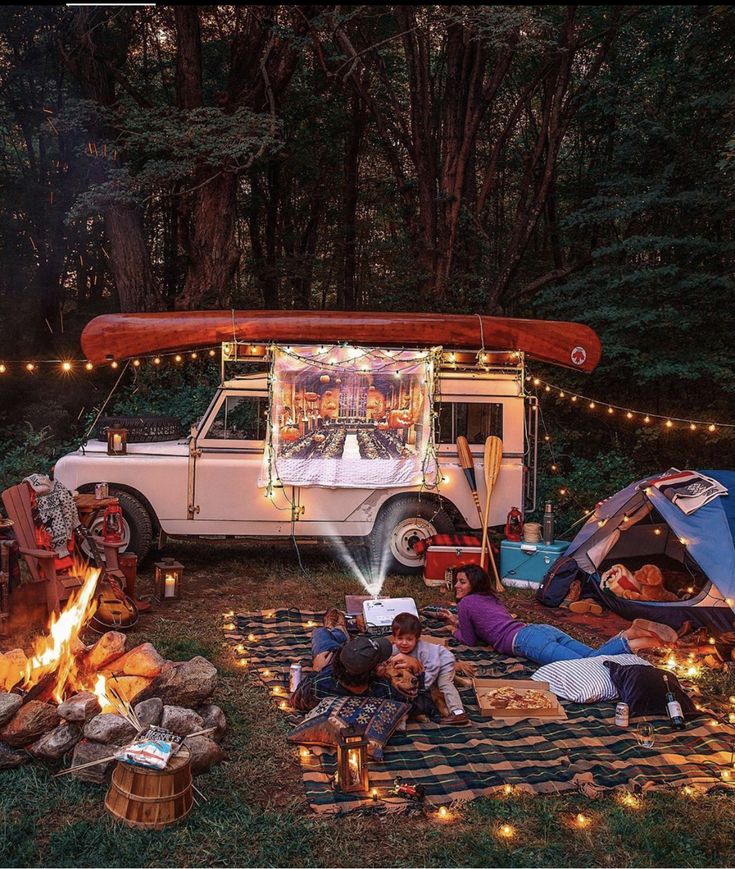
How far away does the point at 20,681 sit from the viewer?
15.5 ft

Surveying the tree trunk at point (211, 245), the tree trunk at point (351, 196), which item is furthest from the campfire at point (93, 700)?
the tree trunk at point (351, 196)

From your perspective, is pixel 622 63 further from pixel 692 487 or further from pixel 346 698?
pixel 346 698

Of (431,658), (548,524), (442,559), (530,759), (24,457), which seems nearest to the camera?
(530,759)

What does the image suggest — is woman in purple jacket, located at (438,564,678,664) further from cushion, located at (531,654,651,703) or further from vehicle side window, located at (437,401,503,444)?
vehicle side window, located at (437,401,503,444)

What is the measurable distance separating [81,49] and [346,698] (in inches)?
524

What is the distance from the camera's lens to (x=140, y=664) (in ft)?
16.4

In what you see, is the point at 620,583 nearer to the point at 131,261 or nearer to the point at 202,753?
the point at 202,753

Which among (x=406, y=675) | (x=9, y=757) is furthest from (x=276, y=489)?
(x=9, y=757)

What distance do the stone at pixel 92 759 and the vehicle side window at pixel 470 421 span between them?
538 cm

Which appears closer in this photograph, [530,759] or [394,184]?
[530,759]

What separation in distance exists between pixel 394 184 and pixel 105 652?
1612cm

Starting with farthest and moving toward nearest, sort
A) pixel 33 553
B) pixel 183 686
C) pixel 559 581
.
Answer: pixel 559 581 < pixel 33 553 < pixel 183 686

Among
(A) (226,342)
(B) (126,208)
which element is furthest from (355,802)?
(B) (126,208)

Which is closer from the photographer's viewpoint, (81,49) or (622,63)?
(81,49)
